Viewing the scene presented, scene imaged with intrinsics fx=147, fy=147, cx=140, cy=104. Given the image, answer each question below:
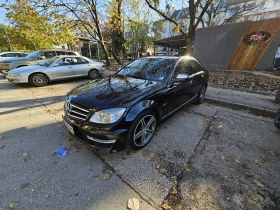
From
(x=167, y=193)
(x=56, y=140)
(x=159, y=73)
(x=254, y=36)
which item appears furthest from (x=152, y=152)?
(x=254, y=36)

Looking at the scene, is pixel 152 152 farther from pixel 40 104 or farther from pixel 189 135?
pixel 40 104

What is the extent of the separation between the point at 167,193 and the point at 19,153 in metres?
2.47

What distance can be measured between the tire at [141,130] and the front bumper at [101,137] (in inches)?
6.1

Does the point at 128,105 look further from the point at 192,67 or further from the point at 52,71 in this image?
the point at 52,71

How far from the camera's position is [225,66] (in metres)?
11.1

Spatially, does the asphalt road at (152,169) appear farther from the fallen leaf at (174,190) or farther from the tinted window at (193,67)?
the tinted window at (193,67)

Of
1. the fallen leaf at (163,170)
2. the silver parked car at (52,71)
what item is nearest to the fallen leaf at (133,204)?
the fallen leaf at (163,170)

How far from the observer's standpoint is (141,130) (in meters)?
2.55

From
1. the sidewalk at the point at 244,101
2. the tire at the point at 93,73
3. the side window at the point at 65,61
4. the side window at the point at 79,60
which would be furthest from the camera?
the tire at the point at 93,73

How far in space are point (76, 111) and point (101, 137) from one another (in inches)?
24.5

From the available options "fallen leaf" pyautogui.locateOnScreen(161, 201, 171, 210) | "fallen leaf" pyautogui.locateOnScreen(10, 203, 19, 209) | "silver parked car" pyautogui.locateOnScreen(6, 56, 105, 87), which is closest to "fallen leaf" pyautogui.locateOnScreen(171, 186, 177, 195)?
"fallen leaf" pyautogui.locateOnScreen(161, 201, 171, 210)

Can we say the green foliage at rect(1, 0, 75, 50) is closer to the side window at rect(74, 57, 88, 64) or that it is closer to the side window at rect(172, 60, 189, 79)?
the side window at rect(74, 57, 88, 64)

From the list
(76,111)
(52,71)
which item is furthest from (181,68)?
(52,71)

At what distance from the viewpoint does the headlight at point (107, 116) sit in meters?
2.09
